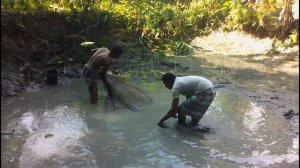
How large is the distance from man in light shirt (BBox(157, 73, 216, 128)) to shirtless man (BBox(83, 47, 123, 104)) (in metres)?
1.62

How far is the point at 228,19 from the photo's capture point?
1638cm

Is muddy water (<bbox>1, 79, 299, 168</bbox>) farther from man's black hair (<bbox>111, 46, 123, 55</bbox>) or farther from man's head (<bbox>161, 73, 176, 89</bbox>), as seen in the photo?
man's black hair (<bbox>111, 46, 123, 55</bbox>)

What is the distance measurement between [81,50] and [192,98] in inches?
221

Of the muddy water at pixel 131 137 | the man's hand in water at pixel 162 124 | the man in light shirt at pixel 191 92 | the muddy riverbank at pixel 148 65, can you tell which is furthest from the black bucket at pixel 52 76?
the man in light shirt at pixel 191 92

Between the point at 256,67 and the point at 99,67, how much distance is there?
589 centimetres

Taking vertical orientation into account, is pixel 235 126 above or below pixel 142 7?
below

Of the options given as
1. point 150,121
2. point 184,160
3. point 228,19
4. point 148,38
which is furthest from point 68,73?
point 228,19

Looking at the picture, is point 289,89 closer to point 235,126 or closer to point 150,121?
point 235,126

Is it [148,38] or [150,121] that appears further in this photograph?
[148,38]

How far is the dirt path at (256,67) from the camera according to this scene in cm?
891

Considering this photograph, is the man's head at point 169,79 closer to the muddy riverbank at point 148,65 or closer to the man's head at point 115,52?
the man's head at point 115,52

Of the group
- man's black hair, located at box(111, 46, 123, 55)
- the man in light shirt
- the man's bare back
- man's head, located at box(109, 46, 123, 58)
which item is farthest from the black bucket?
the man in light shirt

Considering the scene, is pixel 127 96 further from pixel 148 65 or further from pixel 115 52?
pixel 148 65

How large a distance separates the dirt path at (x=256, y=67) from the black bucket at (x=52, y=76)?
4.35 meters
